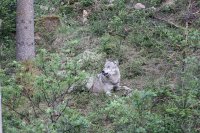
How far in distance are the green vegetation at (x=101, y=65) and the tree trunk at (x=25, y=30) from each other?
0.35 meters

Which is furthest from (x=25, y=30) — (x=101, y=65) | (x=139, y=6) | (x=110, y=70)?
(x=139, y=6)

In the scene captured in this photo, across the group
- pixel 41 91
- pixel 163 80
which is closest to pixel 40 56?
pixel 41 91

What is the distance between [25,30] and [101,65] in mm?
1991

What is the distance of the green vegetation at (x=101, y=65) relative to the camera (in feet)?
16.4

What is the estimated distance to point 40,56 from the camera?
208 inches

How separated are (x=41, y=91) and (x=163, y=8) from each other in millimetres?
5834

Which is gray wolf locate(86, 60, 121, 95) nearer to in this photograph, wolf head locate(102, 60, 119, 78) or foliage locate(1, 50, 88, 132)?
wolf head locate(102, 60, 119, 78)

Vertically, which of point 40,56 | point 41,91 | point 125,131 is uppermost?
point 40,56

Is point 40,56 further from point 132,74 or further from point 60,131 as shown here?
point 132,74

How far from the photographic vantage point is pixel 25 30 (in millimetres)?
9250

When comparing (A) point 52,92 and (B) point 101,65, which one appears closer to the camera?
(A) point 52,92

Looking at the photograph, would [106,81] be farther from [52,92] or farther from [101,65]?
[52,92]

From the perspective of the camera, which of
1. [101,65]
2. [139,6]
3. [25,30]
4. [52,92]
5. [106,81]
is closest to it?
[52,92]

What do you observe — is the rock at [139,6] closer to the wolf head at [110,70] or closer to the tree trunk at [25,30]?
the tree trunk at [25,30]
